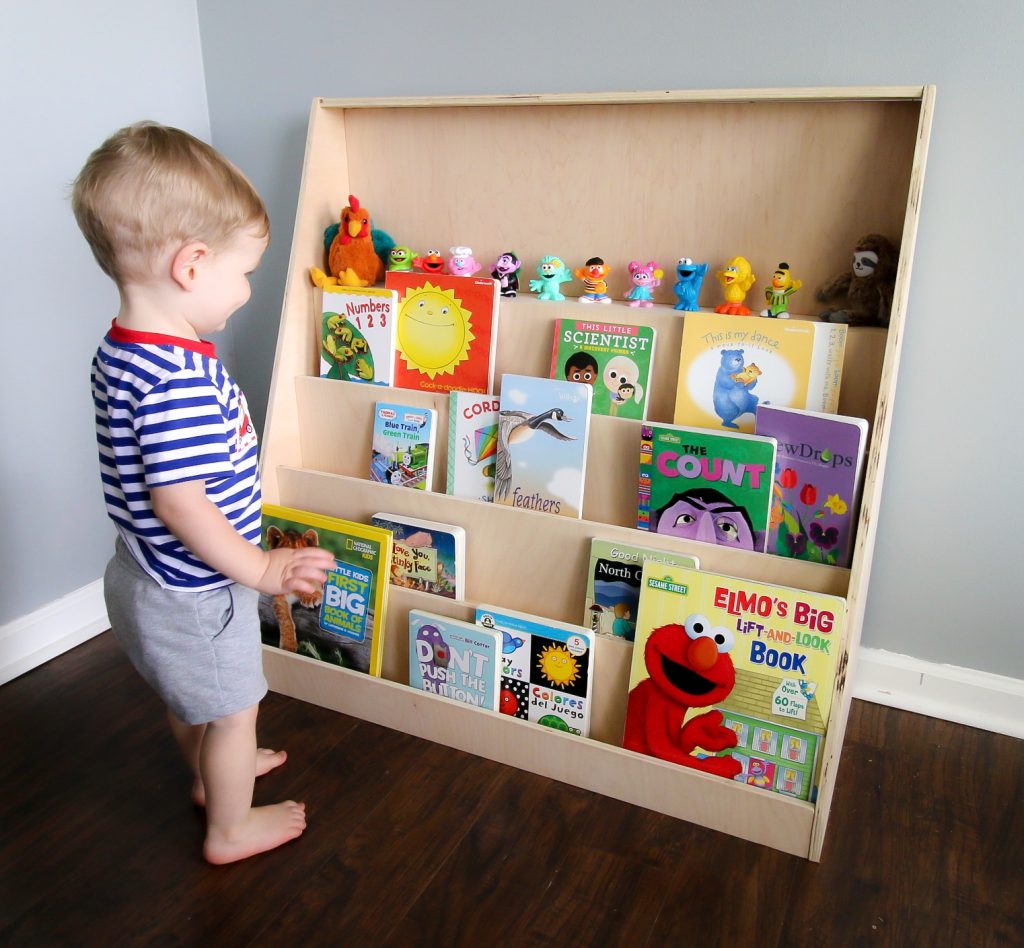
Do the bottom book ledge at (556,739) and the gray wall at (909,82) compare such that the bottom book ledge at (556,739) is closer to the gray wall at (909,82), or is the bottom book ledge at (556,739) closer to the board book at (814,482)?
the board book at (814,482)

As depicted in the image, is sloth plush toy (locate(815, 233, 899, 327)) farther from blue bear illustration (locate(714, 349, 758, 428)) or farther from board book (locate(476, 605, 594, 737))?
board book (locate(476, 605, 594, 737))

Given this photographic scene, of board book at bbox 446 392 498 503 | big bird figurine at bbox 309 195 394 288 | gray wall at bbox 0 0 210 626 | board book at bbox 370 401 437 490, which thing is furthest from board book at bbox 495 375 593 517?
gray wall at bbox 0 0 210 626

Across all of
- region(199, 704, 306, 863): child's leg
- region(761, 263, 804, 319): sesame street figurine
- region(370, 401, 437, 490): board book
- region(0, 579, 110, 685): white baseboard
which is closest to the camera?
region(199, 704, 306, 863): child's leg

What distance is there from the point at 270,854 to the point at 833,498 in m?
0.95

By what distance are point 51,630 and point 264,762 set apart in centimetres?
63

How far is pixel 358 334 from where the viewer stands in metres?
1.53

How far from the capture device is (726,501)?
4.05 ft

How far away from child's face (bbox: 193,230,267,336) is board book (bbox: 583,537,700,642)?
64 centimetres

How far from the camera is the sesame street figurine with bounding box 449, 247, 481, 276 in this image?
1470 millimetres

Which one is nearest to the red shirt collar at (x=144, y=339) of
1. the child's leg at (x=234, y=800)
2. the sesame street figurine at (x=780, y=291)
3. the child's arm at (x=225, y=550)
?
the child's arm at (x=225, y=550)

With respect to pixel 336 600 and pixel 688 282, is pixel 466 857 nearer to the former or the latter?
pixel 336 600

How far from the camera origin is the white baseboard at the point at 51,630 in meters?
1.59

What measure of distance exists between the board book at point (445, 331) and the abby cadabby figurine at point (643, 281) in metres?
0.23

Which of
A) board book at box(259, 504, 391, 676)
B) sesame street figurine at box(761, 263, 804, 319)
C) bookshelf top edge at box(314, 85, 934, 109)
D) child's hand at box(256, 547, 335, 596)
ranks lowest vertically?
board book at box(259, 504, 391, 676)
